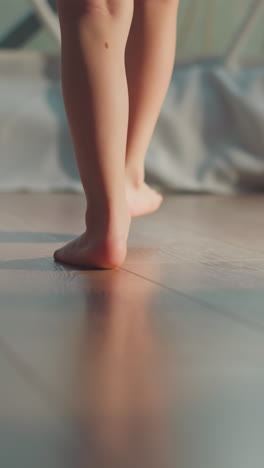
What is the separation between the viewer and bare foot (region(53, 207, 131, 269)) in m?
0.81

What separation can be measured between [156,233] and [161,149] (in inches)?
32.4

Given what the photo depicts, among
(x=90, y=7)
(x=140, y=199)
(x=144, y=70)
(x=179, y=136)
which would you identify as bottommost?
(x=179, y=136)

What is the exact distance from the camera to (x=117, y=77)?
79cm

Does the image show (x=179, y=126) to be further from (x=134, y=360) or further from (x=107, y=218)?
(x=134, y=360)

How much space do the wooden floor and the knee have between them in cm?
27

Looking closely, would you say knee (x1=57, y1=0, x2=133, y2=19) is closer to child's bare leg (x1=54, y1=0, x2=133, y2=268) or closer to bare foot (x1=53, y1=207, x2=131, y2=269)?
child's bare leg (x1=54, y1=0, x2=133, y2=268)

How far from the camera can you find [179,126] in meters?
1.93

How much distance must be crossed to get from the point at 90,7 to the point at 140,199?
1.16 ft

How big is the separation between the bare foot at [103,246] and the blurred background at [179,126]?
985 millimetres

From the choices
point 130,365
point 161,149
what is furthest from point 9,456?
point 161,149

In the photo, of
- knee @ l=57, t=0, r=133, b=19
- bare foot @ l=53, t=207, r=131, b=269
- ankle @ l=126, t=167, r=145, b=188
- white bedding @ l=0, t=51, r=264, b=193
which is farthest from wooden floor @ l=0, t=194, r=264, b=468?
white bedding @ l=0, t=51, r=264, b=193

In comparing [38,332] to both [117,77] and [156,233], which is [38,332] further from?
[156,233]

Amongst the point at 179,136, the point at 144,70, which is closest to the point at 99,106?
the point at 144,70

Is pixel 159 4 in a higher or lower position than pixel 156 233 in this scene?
higher
